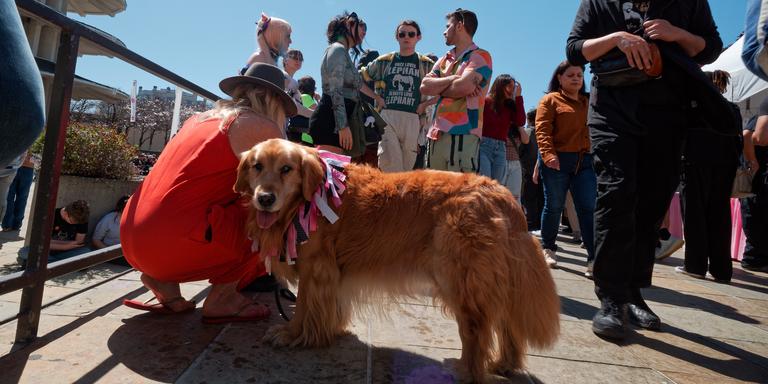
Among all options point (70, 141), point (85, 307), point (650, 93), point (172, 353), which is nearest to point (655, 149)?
point (650, 93)

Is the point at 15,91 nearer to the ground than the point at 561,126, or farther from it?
nearer to the ground

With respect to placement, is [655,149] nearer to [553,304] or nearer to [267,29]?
[553,304]

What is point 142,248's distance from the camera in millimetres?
2350

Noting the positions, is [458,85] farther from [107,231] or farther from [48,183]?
[107,231]

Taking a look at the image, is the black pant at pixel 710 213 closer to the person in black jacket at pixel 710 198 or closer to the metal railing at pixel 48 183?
the person in black jacket at pixel 710 198

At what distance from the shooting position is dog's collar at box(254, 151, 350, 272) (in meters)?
2.26

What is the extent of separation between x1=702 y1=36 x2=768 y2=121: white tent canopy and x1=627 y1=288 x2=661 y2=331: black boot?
7760 millimetres

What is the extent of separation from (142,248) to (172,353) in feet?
2.14

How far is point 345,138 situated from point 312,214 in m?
1.78

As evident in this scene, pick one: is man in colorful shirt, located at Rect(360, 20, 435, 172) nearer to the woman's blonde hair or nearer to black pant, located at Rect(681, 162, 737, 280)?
the woman's blonde hair

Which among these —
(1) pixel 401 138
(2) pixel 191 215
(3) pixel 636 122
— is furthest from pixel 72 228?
(3) pixel 636 122

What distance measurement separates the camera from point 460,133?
3.90 metres

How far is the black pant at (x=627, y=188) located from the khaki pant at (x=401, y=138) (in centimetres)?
198

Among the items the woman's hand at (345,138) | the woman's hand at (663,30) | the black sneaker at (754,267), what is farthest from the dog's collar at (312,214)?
the black sneaker at (754,267)
